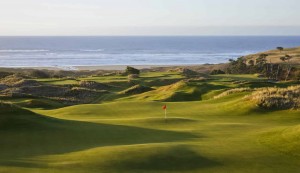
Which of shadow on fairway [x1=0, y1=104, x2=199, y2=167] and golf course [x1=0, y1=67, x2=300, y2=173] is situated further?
shadow on fairway [x1=0, y1=104, x2=199, y2=167]

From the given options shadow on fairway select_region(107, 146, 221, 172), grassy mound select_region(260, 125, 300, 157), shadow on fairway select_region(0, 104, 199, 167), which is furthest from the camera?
shadow on fairway select_region(0, 104, 199, 167)

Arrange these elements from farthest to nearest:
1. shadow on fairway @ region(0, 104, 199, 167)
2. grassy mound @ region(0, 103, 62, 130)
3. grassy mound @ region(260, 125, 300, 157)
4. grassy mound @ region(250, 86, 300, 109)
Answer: grassy mound @ region(250, 86, 300, 109) → grassy mound @ region(0, 103, 62, 130) → shadow on fairway @ region(0, 104, 199, 167) → grassy mound @ region(260, 125, 300, 157)

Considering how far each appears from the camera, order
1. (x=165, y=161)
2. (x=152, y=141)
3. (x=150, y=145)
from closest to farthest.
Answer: (x=165, y=161) < (x=150, y=145) < (x=152, y=141)

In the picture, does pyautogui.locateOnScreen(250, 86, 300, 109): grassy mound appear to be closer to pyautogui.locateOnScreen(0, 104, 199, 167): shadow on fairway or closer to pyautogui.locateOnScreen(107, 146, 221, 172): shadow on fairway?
pyautogui.locateOnScreen(0, 104, 199, 167): shadow on fairway

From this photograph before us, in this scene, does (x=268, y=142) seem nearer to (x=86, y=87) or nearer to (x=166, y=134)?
(x=166, y=134)

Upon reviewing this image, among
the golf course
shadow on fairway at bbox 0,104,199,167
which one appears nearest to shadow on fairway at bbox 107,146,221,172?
the golf course

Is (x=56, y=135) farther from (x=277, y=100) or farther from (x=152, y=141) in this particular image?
(x=277, y=100)

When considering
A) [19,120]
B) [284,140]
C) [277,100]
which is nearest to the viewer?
[284,140]

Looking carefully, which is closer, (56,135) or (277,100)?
(56,135)

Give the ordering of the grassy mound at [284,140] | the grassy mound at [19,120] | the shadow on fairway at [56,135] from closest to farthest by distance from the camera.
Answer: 1. the grassy mound at [284,140]
2. the shadow on fairway at [56,135]
3. the grassy mound at [19,120]

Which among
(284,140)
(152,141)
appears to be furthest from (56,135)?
(284,140)

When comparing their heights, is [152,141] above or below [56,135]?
below

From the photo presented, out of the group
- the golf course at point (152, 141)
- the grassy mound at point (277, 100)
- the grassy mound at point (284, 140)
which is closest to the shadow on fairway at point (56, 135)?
the golf course at point (152, 141)

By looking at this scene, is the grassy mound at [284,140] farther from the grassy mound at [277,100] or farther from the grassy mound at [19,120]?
the grassy mound at [277,100]
